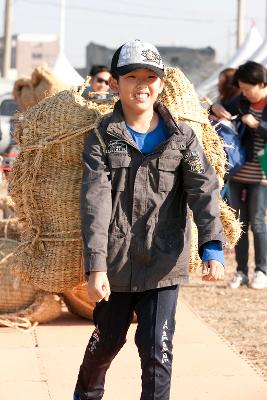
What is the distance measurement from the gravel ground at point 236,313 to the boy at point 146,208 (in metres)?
1.68

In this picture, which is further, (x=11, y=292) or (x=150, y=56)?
(x=11, y=292)

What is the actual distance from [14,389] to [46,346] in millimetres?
1135

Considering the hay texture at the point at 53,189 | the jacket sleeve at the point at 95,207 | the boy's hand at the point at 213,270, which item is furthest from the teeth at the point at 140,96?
the boy's hand at the point at 213,270

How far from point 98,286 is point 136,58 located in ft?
3.34

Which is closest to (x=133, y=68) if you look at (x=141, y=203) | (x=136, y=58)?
(x=136, y=58)

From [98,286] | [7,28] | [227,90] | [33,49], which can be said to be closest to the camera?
[98,286]

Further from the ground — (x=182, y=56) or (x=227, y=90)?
(x=227, y=90)

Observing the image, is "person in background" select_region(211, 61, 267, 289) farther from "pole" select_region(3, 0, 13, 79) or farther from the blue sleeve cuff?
A: "pole" select_region(3, 0, 13, 79)

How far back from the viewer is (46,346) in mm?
6867

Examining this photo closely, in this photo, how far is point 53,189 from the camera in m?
5.43

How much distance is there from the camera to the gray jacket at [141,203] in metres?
4.54

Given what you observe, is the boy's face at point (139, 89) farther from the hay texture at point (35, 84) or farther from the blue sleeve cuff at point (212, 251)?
the hay texture at point (35, 84)

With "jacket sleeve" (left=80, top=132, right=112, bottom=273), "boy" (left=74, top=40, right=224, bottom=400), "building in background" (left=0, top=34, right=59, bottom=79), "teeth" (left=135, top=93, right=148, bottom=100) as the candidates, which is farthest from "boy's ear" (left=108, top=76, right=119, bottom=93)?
"building in background" (left=0, top=34, right=59, bottom=79)

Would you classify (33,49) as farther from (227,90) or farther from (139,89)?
(139,89)
